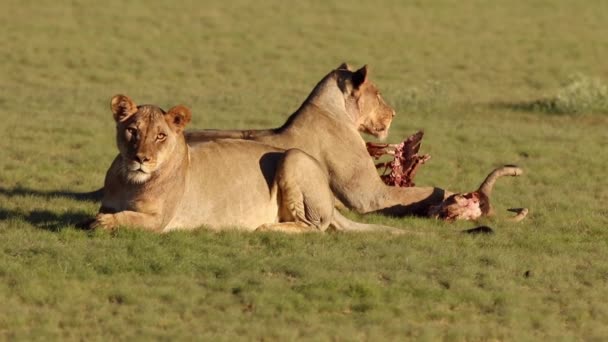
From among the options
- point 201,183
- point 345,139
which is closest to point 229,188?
point 201,183

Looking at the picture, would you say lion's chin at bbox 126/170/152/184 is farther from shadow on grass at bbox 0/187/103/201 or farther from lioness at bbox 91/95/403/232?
shadow on grass at bbox 0/187/103/201

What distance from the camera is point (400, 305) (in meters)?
9.05

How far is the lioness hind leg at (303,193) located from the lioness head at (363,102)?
5.49ft

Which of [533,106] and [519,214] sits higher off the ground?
[533,106]

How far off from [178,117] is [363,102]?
285 centimetres

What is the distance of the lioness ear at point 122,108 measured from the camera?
10.1 metres

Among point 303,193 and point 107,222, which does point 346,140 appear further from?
point 107,222

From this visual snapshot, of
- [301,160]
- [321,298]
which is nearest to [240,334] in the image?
[321,298]

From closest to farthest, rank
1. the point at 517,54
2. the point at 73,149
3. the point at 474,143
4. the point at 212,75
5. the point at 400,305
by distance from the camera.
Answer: the point at 400,305
the point at 73,149
the point at 474,143
the point at 212,75
the point at 517,54

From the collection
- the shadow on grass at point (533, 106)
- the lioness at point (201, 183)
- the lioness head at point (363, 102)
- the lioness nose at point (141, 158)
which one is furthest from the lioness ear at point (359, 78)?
the shadow on grass at point (533, 106)

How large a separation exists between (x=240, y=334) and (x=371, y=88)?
4819 millimetres

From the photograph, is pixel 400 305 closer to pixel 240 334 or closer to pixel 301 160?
pixel 240 334

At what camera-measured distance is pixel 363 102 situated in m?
12.7

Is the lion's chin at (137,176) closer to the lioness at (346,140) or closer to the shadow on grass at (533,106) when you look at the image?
the lioness at (346,140)
